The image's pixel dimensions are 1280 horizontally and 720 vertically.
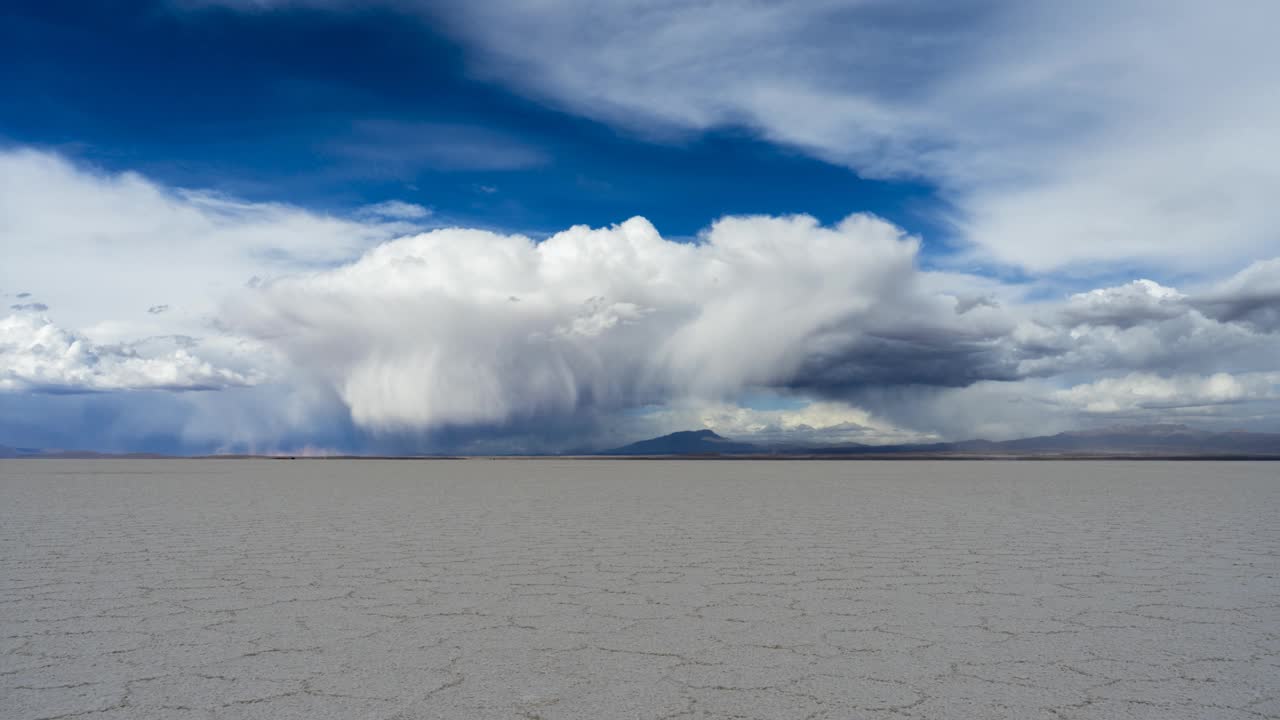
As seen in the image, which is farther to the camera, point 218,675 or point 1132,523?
point 1132,523

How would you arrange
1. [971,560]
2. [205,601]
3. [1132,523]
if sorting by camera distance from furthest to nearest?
1. [1132,523]
2. [971,560]
3. [205,601]

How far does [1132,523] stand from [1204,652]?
921cm

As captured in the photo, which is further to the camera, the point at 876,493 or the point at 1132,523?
the point at 876,493

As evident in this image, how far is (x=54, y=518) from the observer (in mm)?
14125

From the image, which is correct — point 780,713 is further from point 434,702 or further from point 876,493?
point 876,493

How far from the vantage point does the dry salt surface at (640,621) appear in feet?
14.0

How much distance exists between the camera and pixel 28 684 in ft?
14.8

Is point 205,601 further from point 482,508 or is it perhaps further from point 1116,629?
point 482,508

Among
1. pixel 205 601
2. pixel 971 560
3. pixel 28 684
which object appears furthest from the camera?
pixel 971 560

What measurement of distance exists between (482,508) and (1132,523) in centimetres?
1199

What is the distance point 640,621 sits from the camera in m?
6.02

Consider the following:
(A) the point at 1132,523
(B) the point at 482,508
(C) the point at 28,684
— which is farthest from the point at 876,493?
(C) the point at 28,684

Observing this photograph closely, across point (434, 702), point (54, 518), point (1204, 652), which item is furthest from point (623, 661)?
point (54, 518)

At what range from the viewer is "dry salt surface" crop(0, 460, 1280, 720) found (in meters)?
4.27
